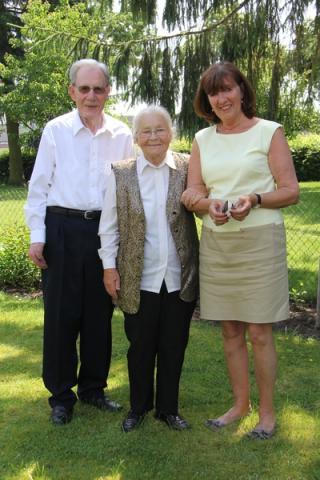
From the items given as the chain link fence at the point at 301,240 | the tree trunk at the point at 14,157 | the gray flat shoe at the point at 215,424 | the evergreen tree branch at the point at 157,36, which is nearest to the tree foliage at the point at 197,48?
the evergreen tree branch at the point at 157,36

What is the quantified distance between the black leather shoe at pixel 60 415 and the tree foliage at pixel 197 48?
2.97m

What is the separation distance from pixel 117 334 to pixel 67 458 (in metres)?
2.03

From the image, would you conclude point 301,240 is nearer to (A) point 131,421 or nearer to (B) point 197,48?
(B) point 197,48

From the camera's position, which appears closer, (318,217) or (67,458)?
(67,458)

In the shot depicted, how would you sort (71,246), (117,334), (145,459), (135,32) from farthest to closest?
(135,32)
(117,334)
(71,246)
(145,459)

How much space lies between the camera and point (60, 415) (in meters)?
3.39

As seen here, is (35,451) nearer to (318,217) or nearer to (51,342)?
(51,342)

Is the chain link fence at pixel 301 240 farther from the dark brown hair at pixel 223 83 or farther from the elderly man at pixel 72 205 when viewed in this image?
the dark brown hair at pixel 223 83

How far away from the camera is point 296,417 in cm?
340

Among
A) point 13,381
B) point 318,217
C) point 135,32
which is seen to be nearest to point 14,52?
point 318,217

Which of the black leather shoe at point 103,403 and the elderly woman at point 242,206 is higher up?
the elderly woman at point 242,206

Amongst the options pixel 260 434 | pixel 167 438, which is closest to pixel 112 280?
pixel 167 438

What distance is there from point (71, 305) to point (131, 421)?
0.72 m

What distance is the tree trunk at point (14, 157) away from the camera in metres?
26.1
